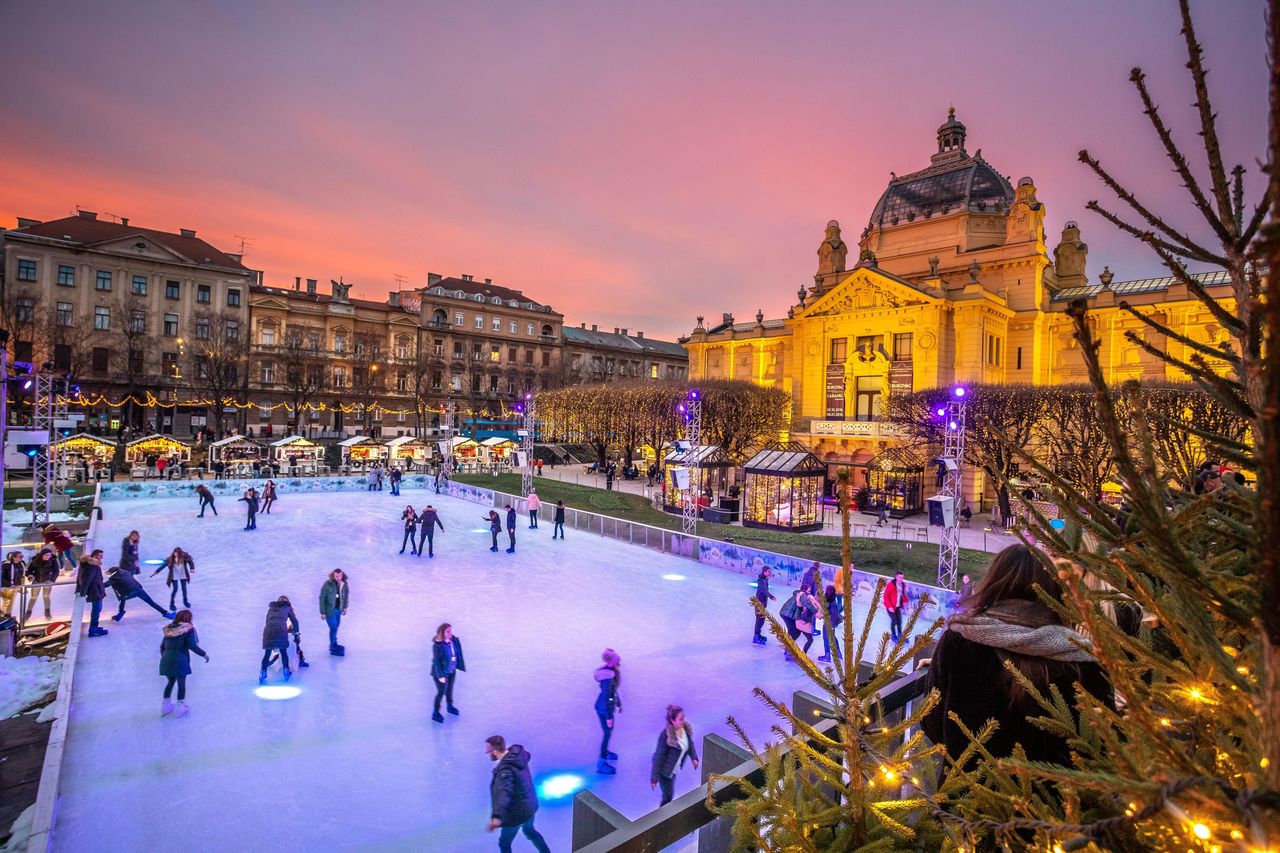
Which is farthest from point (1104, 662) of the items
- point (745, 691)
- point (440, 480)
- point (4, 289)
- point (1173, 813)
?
point (4, 289)

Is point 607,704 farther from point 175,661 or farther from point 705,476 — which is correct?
point 705,476

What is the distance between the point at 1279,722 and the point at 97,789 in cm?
963

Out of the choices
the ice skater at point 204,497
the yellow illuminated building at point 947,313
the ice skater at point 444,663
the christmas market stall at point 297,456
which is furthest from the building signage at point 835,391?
the ice skater at point 444,663

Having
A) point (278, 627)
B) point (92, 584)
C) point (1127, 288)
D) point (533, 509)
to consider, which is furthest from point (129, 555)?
point (1127, 288)

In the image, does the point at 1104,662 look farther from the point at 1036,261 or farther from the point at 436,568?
the point at 1036,261

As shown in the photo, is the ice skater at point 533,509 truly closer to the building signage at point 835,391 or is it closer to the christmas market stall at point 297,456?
the christmas market stall at point 297,456

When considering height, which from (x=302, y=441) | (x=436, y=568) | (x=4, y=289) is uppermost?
(x=4, y=289)

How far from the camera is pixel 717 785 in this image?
8.07 ft

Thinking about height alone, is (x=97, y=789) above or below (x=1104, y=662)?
below

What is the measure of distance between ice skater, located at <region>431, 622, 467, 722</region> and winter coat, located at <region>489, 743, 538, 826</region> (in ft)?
9.93

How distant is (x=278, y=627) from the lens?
9.61m

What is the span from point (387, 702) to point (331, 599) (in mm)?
2542

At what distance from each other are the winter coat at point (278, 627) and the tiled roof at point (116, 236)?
5751 cm

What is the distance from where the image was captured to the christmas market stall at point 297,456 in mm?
39688
